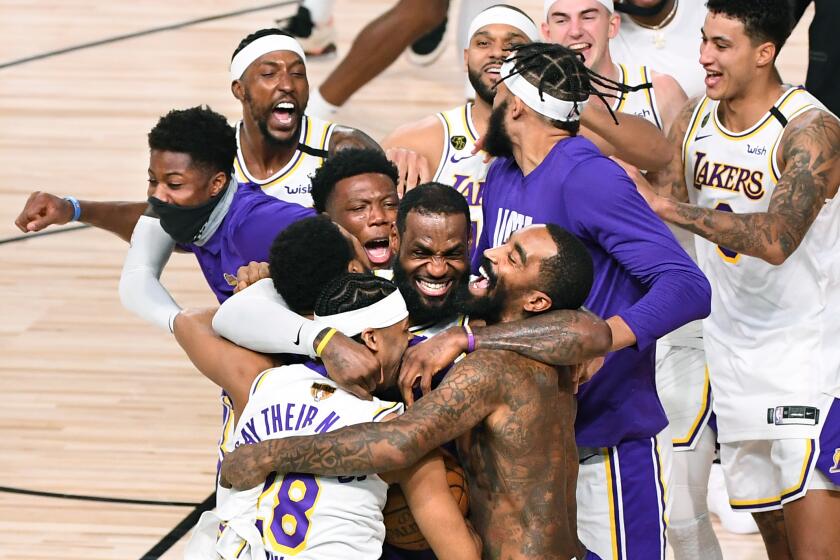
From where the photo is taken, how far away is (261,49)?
213 inches

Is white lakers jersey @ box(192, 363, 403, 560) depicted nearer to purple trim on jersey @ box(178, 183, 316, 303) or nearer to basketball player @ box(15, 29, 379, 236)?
purple trim on jersey @ box(178, 183, 316, 303)

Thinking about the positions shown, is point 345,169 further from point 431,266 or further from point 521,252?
point 521,252

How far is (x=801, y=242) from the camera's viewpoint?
4812 millimetres

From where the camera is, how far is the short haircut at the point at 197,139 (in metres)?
4.66

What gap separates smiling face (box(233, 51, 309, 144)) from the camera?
5.34m

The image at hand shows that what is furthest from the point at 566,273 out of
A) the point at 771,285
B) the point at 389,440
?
the point at 771,285

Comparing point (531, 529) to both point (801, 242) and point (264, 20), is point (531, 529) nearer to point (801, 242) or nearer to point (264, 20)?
point (801, 242)

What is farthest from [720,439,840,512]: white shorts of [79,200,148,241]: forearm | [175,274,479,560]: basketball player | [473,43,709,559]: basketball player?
[79,200,148,241]: forearm

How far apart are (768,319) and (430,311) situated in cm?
147

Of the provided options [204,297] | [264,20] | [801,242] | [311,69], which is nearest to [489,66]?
[801,242]

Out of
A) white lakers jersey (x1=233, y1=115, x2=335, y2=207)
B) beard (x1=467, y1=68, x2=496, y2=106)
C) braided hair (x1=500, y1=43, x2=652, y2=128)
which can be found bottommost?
white lakers jersey (x1=233, y1=115, x2=335, y2=207)

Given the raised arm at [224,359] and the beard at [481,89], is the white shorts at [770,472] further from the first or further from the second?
the raised arm at [224,359]

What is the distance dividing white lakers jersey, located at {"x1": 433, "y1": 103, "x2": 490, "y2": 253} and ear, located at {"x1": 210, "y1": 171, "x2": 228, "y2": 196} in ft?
3.14

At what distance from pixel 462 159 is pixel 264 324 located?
5.65ft
